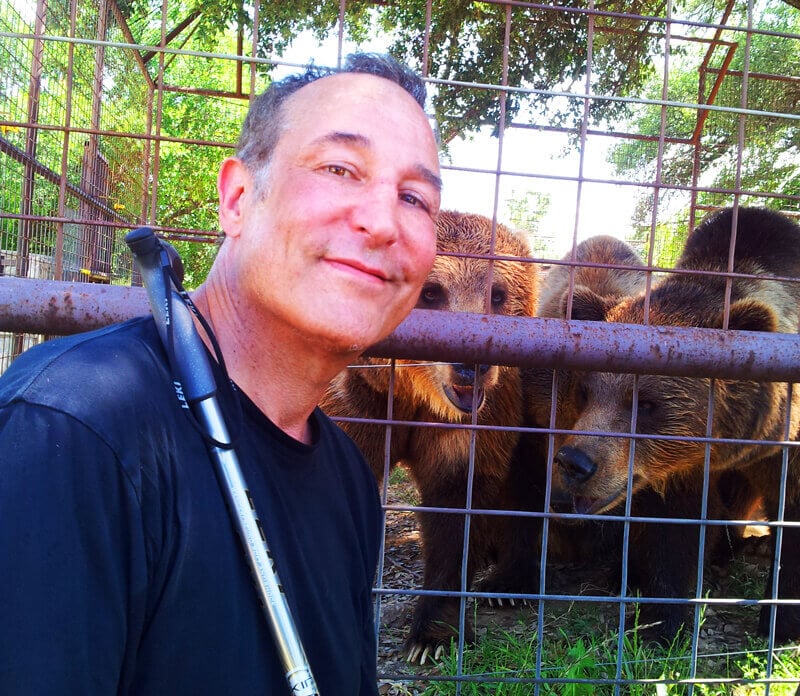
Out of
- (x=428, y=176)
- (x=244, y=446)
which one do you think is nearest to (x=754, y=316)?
(x=428, y=176)

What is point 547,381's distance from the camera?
471 centimetres

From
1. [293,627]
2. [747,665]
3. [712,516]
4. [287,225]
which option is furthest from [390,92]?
[712,516]

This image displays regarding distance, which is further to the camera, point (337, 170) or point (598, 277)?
point (598, 277)

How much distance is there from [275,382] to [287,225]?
33 cm

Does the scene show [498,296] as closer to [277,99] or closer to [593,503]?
[593,503]

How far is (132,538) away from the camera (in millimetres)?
1122

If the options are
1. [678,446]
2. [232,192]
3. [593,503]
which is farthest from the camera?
[678,446]

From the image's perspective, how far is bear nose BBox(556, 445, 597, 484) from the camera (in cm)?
373

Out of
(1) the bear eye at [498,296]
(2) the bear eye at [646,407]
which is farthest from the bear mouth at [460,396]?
(1) the bear eye at [498,296]

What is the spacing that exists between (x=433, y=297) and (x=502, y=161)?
235 cm

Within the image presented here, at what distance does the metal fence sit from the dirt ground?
0.02 metres

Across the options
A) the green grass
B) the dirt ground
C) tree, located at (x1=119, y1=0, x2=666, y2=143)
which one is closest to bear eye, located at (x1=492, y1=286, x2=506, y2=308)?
tree, located at (x1=119, y1=0, x2=666, y2=143)

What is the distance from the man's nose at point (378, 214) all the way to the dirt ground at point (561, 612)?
1.99 m

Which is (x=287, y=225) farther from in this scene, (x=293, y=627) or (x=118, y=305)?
(x=118, y=305)
